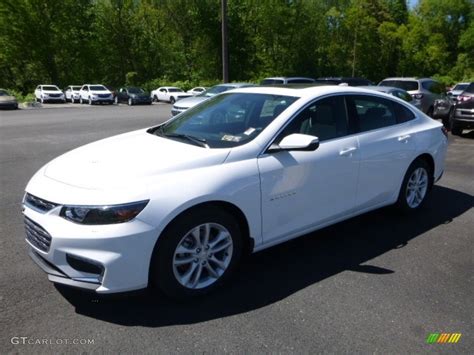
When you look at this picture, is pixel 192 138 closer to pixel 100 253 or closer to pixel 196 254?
pixel 196 254

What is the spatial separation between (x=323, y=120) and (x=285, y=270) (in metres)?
1.46

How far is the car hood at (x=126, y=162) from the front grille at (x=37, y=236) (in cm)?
37

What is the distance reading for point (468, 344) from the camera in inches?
114

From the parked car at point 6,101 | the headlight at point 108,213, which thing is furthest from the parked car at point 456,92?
the parked car at point 6,101

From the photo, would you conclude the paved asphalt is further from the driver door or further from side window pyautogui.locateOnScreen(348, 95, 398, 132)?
side window pyautogui.locateOnScreen(348, 95, 398, 132)

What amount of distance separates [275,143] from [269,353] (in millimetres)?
1682

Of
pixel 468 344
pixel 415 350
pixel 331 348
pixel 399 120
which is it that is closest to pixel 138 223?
pixel 331 348

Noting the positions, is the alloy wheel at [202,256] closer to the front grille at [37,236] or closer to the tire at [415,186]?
the front grille at [37,236]

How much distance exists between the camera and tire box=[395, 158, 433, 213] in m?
Answer: 5.06

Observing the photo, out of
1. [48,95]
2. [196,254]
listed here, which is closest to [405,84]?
[196,254]

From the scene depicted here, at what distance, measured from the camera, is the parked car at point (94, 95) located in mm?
35062

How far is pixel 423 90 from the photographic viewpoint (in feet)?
50.1

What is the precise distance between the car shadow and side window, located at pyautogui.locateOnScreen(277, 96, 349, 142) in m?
1.14

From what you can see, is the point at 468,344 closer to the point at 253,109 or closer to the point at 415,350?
the point at 415,350
